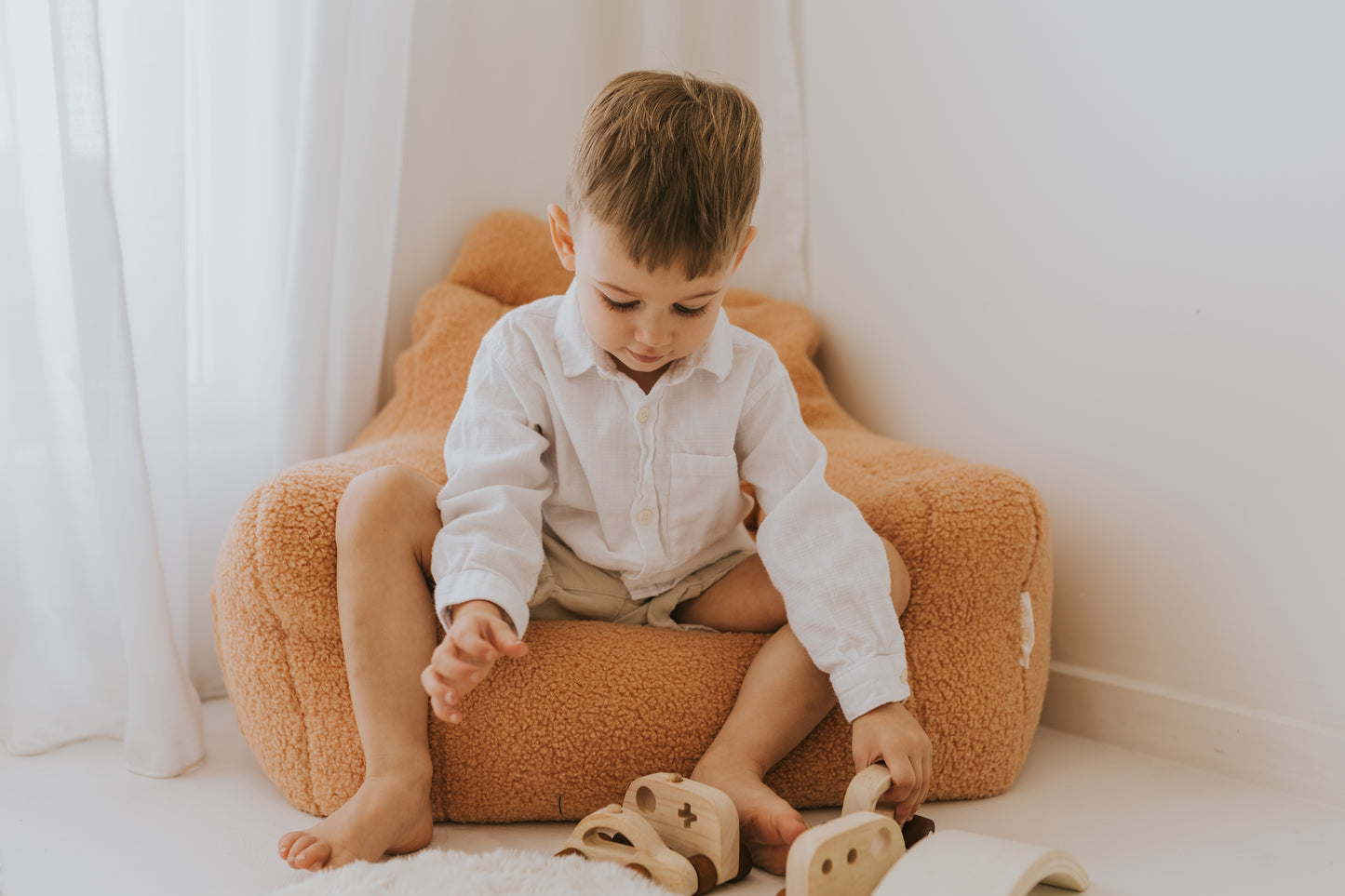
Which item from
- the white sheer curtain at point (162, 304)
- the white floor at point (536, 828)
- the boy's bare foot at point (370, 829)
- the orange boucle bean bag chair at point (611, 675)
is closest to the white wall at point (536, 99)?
the white sheer curtain at point (162, 304)

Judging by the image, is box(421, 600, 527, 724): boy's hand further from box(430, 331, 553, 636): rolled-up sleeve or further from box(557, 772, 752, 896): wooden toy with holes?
box(557, 772, 752, 896): wooden toy with holes

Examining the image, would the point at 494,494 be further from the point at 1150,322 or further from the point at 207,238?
the point at 1150,322

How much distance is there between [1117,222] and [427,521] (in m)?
0.79

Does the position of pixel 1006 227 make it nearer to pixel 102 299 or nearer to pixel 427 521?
pixel 427 521

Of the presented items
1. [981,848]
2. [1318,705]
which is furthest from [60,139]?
[1318,705]

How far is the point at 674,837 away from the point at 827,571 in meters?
0.25

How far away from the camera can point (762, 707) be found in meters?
0.90

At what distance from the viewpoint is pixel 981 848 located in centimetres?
72

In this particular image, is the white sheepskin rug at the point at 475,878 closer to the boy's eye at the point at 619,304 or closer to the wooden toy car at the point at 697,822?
the wooden toy car at the point at 697,822

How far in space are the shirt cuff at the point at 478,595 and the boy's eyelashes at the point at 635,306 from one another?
24 centimetres

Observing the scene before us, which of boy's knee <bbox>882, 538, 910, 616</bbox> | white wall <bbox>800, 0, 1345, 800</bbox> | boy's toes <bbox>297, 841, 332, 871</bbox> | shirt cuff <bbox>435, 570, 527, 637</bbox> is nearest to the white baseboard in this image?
white wall <bbox>800, 0, 1345, 800</bbox>

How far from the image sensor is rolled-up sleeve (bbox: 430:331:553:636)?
2.71 feet

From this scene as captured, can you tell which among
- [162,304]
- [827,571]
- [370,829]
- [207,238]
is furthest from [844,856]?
[207,238]

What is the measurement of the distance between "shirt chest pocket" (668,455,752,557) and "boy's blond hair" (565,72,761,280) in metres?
0.20
